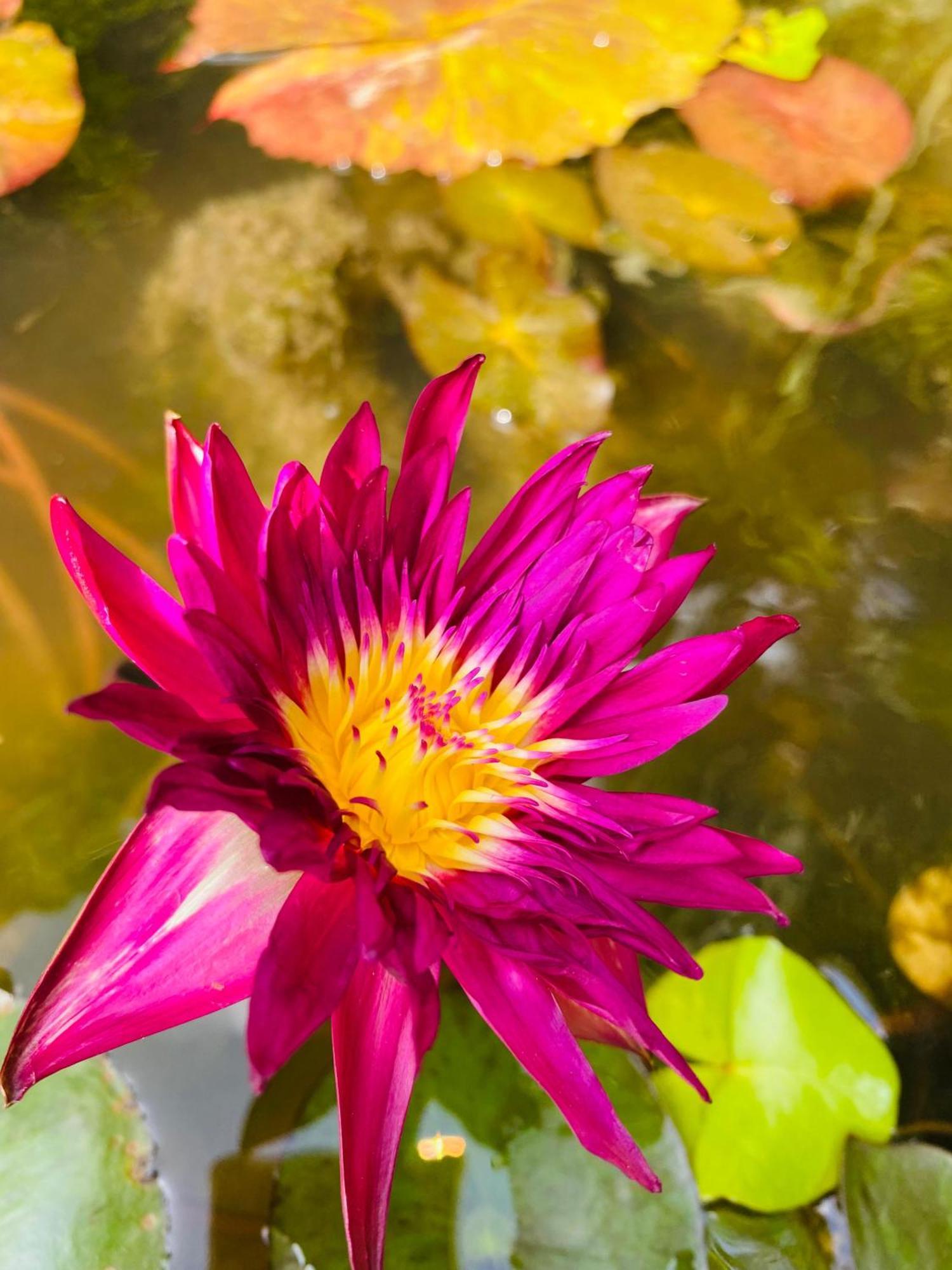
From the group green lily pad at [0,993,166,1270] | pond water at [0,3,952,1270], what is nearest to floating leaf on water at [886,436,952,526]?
pond water at [0,3,952,1270]

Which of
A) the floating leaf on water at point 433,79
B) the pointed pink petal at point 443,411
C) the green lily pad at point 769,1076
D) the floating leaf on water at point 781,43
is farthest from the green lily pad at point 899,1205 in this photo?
the floating leaf on water at point 781,43

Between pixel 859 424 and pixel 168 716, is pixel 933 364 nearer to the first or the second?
pixel 859 424

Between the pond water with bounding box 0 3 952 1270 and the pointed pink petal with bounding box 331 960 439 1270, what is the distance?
0.21 metres

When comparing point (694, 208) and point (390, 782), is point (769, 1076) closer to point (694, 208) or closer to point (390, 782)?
point (390, 782)

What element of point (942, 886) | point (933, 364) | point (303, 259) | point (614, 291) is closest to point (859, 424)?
point (933, 364)

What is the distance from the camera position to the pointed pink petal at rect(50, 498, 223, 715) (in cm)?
50

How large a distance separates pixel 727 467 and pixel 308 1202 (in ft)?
2.51

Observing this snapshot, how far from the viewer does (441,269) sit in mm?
1018

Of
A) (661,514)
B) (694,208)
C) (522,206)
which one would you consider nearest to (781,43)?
(694,208)

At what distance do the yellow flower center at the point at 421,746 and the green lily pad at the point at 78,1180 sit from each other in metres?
0.31

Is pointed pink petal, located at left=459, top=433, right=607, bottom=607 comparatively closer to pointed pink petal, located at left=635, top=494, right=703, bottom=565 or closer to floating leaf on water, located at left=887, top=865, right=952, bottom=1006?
pointed pink petal, located at left=635, top=494, right=703, bottom=565

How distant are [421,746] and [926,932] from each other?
0.52 metres

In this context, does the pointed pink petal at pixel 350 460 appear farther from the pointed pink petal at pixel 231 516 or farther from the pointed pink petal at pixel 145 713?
the pointed pink petal at pixel 145 713

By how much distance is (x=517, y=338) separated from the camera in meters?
0.98
